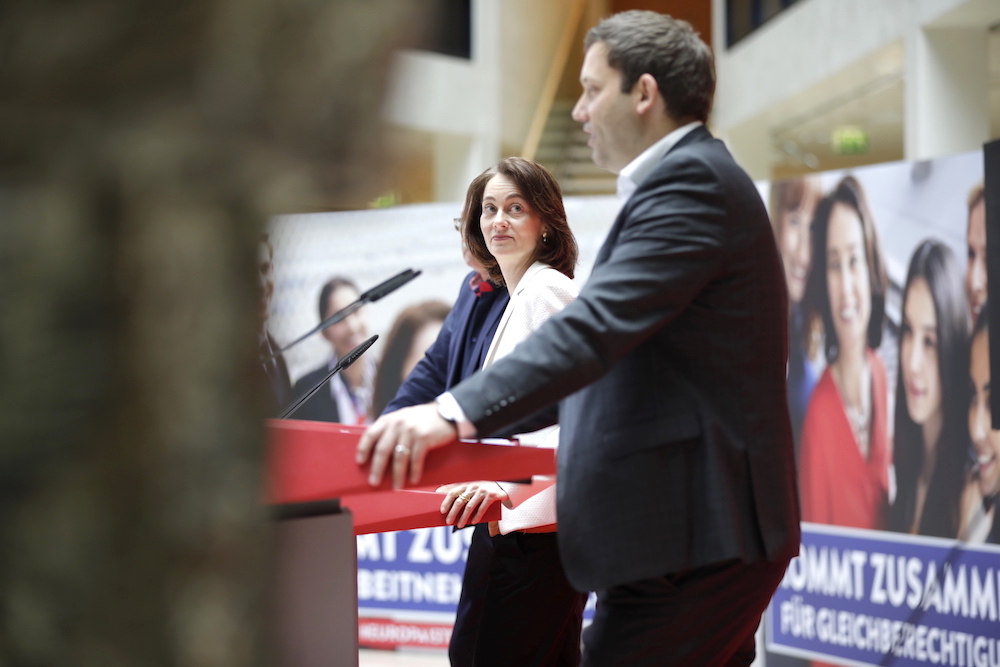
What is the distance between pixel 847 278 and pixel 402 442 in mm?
3025

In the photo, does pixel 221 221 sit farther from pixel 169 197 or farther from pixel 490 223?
pixel 490 223

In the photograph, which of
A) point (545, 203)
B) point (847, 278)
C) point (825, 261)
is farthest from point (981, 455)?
point (545, 203)

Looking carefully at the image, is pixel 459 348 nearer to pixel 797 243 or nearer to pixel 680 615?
pixel 680 615

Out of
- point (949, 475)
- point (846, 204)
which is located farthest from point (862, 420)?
point (846, 204)

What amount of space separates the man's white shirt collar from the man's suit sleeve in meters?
0.06

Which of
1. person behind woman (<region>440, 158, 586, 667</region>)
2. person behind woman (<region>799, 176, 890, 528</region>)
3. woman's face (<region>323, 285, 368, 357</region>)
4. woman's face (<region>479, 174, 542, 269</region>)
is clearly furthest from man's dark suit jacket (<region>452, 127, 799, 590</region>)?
woman's face (<region>323, 285, 368, 357</region>)

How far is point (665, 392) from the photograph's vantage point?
4.87 feet

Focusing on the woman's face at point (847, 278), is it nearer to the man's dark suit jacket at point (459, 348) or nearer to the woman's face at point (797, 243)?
the woman's face at point (797, 243)

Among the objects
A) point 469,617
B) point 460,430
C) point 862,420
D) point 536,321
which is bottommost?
point 469,617

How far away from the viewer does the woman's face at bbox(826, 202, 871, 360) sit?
12.8 feet

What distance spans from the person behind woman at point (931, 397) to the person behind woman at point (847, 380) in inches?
3.5

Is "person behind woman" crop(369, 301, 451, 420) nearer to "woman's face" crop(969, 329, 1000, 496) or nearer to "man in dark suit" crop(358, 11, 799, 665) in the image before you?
"woman's face" crop(969, 329, 1000, 496)

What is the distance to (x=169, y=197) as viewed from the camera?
1.42 feet

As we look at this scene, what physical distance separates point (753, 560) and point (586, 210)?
340 cm
